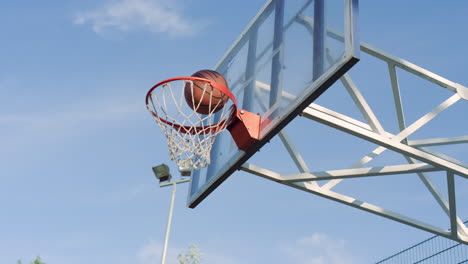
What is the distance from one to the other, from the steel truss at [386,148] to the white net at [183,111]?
596 mm

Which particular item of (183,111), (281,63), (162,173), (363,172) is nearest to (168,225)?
(162,173)

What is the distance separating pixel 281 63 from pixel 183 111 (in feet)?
3.42

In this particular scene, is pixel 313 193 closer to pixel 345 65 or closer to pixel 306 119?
pixel 306 119

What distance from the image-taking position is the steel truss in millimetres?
6863

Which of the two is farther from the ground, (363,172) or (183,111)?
(363,172)

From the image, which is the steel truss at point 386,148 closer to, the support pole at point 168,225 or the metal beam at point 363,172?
the metal beam at point 363,172

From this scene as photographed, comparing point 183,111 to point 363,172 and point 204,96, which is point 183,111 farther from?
point 363,172

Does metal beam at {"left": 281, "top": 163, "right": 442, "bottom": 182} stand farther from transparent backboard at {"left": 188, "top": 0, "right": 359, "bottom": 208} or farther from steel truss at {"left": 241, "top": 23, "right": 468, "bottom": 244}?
transparent backboard at {"left": 188, "top": 0, "right": 359, "bottom": 208}

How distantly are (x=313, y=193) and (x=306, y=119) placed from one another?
Result: 1.47 meters

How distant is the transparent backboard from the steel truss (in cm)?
12

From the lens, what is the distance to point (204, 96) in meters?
6.87

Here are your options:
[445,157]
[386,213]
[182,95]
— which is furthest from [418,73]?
[182,95]

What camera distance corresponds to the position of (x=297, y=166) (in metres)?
7.86

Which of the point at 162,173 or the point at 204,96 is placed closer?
the point at 204,96
